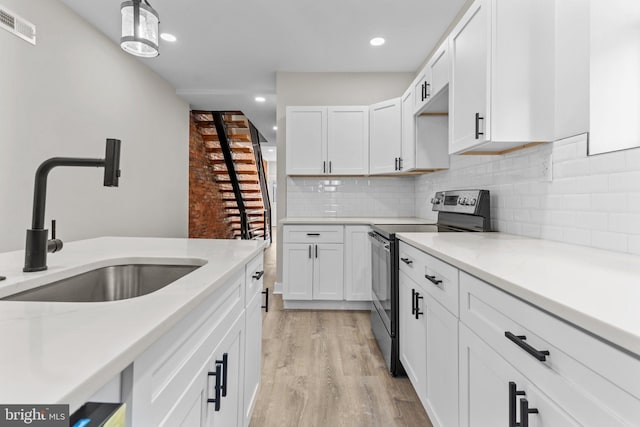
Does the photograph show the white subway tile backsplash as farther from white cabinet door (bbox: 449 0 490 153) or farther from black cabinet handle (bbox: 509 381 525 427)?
black cabinet handle (bbox: 509 381 525 427)

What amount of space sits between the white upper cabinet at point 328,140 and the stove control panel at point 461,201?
1.16m

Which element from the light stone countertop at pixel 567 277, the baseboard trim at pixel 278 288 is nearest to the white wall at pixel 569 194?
the light stone countertop at pixel 567 277

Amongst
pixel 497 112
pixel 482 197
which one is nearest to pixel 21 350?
pixel 497 112

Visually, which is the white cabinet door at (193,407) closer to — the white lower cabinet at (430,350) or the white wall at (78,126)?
the white lower cabinet at (430,350)

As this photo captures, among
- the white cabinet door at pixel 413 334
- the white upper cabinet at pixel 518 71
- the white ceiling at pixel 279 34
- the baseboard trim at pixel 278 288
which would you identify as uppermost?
the white ceiling at pixel 279 34

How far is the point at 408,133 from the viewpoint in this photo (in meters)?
3.22

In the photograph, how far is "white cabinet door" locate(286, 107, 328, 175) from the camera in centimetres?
367

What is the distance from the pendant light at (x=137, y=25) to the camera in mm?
1416

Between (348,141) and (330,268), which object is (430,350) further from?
(348,141)

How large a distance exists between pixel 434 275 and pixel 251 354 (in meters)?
0.90

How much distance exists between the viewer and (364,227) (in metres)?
3.32

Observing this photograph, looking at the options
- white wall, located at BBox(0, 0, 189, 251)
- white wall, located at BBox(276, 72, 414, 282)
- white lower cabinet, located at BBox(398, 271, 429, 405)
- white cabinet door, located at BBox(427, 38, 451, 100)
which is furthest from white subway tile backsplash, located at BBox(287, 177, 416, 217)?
white lower cabinet, located at BBox(398, 271, 429, 405)

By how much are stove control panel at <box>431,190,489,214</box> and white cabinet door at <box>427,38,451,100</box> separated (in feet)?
2.48

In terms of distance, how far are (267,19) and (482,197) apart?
242cm
